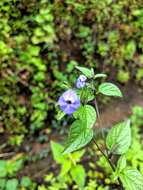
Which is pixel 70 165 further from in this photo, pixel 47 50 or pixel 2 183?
pixel 47 50

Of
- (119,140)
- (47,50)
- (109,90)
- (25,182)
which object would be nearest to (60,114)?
(109,90)

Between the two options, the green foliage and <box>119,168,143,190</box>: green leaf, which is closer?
<box>119,168,143,190</box>: green leaf

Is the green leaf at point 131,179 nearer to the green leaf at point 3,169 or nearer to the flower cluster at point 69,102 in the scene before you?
the flower cluster at point 69,102

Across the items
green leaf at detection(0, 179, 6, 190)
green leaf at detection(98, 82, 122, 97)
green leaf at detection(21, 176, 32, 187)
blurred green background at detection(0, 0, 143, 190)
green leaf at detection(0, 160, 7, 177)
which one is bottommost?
green leaf at detection(21, 176, 32, 187)

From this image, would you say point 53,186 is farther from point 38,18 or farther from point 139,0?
point 139,0

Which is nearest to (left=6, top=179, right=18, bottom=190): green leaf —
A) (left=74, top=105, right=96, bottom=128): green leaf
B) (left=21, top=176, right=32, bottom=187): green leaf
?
(left=21, top=176, right=32, bottom=187): green leaf

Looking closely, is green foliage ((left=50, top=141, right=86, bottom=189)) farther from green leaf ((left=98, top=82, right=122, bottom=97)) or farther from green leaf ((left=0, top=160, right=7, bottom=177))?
green leaf ((left=98, top=82, right=122, bottom=97))
